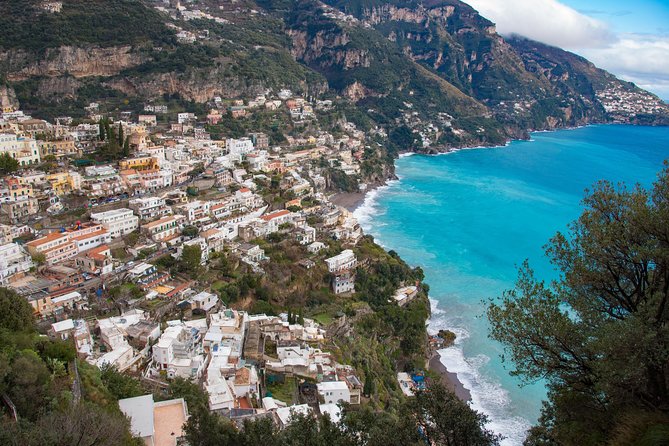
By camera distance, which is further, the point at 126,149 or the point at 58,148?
the point at 126,149

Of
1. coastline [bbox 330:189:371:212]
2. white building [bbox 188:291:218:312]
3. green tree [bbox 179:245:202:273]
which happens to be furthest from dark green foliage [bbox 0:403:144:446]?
coastline [bbox 330:189:371:212]

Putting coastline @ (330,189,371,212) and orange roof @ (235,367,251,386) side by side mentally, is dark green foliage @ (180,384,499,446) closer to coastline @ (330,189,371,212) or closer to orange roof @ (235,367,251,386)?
orange roof @ (235,367,251,386)

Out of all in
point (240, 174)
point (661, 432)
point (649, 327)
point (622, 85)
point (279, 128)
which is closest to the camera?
point (661, 432)

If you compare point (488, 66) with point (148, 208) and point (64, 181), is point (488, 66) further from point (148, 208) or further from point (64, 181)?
point (64, 181)

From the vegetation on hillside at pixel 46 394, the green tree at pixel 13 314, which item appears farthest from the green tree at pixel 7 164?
the vegetation on hillside at pixel 46 394

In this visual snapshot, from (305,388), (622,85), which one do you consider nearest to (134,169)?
(305,388)

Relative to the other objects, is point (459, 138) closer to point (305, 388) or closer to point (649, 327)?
point (305, 388)

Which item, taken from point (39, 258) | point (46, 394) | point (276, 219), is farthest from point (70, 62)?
point (46, 394)
